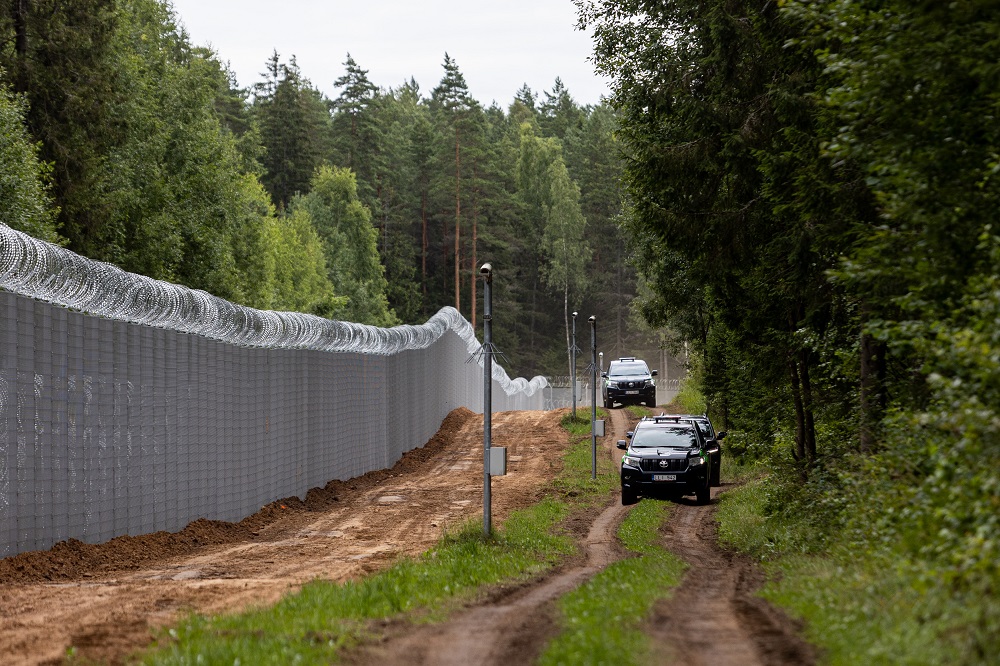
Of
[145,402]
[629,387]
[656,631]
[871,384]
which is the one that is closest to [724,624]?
[656,631]

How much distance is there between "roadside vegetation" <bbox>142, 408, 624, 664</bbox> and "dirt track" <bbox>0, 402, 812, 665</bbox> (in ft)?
1.12

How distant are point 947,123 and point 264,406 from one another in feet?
44.4

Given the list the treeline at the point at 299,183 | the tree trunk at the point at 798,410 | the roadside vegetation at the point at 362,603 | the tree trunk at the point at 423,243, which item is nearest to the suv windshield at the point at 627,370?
Result: the treeline at the point at 299,183

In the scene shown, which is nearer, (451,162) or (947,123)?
(947,123)

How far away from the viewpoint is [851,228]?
46.2 feet

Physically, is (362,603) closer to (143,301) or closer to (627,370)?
(143,301)

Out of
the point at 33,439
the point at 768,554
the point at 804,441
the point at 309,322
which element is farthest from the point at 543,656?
the point at 309,322

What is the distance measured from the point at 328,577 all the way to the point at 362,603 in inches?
102

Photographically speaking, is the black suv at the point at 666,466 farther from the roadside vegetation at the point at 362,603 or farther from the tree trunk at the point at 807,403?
the roadside vegetation at the point at 362,603

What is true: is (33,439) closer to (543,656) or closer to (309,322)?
(543,656)

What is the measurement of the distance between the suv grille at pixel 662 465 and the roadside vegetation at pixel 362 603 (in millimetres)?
5735

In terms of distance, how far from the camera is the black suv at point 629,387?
166ft

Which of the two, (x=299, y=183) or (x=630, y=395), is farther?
(x=299, y=183)

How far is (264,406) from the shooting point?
20.3 metres
